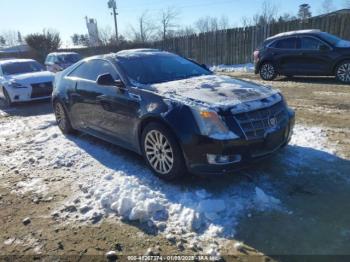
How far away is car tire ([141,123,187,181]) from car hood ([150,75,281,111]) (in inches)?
18.6

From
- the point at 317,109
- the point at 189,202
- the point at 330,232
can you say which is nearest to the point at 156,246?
the point at 189,202

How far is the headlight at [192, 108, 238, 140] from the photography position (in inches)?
148

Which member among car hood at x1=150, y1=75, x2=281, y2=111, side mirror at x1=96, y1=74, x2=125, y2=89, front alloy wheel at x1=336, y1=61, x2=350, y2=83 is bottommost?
front alloy wheel at x1=336, y1=61, x2=350, y2=83

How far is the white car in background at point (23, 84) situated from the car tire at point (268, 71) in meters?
7.67

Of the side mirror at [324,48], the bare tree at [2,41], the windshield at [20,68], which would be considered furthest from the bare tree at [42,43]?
the bare tree at [2,41]

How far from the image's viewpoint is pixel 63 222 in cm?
370

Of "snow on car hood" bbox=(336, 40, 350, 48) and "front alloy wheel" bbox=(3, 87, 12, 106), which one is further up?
"snow on car hood" bbox=(336, 40, 350, 48)

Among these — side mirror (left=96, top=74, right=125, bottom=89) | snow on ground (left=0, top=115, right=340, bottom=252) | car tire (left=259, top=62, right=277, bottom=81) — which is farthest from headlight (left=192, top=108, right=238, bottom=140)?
car tire (left=259, top=62, right=277, bottom=81)

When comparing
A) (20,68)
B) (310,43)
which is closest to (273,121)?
(310,43)

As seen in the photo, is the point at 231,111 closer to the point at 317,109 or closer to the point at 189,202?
the point at 189,202

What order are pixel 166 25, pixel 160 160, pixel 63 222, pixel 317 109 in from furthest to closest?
pixel 166 25
pixel 317 109
pixel 160 160
pixel 63 222

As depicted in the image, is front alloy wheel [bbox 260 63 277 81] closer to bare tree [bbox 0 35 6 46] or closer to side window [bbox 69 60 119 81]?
side window [bbox 69 60 119 81]

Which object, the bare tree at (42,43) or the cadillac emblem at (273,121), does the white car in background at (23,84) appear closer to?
the cadillac emblem at (273,121)

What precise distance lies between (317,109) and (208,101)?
4630mm
